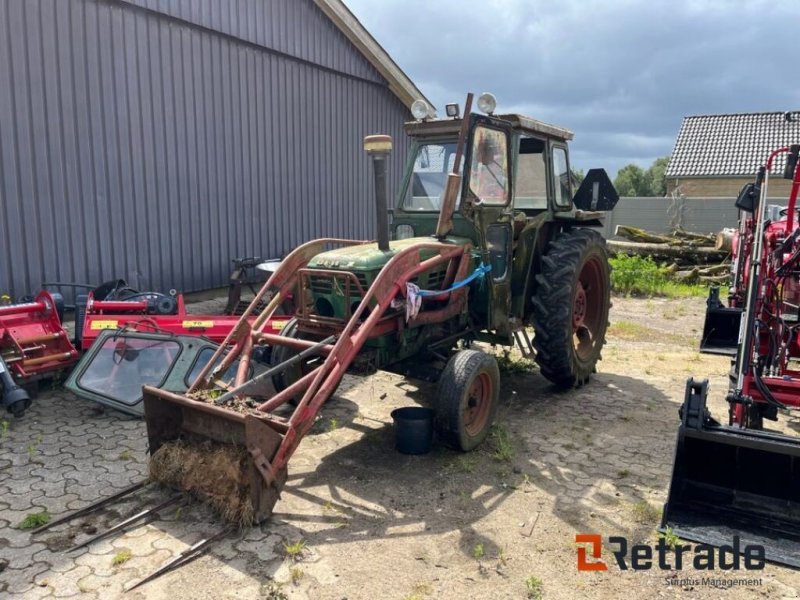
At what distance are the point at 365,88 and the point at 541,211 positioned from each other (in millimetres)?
6154

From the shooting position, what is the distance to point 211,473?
3363 mm

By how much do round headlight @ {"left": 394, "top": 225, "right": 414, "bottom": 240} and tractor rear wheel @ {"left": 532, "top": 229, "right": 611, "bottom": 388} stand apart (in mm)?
1128

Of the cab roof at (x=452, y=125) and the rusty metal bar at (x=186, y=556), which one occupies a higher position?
the cab roof at (x=452, y=125)

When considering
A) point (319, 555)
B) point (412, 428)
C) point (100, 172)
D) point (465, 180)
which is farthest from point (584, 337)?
point (100, 172)

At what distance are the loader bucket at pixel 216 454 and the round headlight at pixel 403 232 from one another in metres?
2.47

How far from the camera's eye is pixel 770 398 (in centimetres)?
369

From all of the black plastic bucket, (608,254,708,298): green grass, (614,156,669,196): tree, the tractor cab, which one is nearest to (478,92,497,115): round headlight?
the tractor cab

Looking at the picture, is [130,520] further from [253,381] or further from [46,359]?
[46,359]

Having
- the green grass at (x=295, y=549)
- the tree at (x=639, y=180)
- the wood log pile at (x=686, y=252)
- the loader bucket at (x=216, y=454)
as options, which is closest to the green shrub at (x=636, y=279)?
the wood log pile at (x=686, y=252)

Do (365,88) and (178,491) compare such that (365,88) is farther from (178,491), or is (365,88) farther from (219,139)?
(178,491)

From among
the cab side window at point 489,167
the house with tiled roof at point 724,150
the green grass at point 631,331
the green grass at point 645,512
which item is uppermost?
the house with tiled roof at point 724,150

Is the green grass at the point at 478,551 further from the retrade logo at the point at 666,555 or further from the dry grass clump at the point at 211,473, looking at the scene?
the dry grass clump at the point at 211,473

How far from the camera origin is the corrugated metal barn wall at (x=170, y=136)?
253 inches

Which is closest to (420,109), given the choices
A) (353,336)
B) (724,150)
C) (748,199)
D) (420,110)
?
(420,110)
